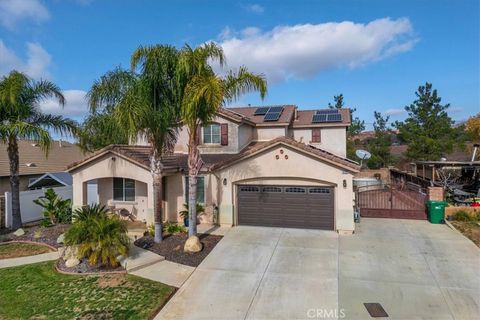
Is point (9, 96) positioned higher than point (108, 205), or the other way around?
point (9, 96)

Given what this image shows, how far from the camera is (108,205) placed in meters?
16.8

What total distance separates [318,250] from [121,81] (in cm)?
948

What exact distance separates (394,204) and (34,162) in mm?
26100

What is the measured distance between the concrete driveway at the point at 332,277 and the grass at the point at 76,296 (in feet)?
2.29

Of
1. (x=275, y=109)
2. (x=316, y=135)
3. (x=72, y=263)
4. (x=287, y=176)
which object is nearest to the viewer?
(x=72, y=263)

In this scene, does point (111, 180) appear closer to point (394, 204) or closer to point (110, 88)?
point (110, 88)

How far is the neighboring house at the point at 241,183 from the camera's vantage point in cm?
1372

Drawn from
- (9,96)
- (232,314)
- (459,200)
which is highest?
(9,96)

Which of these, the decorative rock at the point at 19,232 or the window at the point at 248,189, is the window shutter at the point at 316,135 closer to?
the window at the point at 248,189

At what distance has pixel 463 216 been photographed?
14.8 m

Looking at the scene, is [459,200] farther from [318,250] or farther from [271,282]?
[271,282]

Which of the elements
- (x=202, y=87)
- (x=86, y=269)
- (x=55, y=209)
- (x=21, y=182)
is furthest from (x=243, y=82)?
(x=21, y=182)

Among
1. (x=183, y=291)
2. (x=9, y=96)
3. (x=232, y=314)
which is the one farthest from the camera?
(x=9, y=96)

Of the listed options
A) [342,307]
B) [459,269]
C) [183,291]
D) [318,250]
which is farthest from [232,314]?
[459,269]
